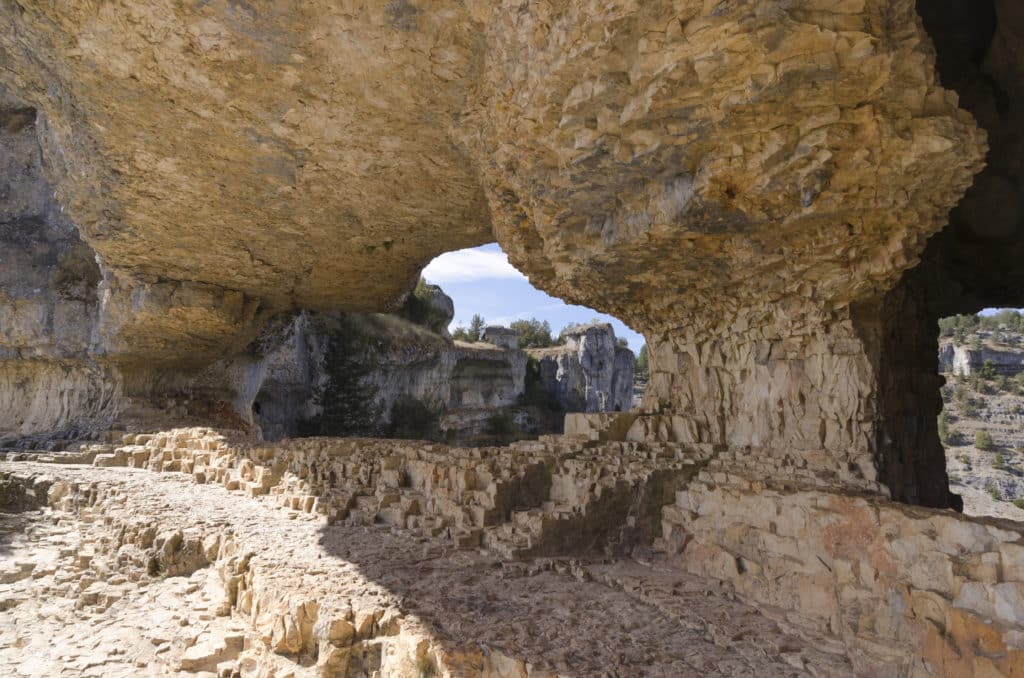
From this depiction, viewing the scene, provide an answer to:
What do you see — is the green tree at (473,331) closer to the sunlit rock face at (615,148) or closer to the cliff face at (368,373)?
the cliff face at (368,373)

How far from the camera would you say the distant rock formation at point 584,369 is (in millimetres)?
29062

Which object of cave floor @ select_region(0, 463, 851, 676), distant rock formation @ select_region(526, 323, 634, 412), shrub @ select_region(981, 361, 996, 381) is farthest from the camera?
shrub @ select_region(981, 361, 996, 381)

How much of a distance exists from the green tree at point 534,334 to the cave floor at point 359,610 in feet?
94.9

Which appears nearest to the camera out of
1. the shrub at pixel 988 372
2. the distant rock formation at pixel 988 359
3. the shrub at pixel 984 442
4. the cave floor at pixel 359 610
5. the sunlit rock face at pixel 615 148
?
the cave floor at pixel 359 610

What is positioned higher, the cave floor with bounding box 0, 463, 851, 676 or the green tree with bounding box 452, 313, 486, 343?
the green tree with bounding box 452, 313, 486, 343

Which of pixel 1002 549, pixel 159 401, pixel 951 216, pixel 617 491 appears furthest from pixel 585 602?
pixel 159 401

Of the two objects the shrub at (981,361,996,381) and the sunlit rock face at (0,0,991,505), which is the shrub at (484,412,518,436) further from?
the shrub at (981,361,996,381)

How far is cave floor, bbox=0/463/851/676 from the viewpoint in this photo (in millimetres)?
3164

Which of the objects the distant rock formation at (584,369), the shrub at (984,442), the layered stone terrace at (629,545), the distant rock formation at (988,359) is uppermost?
the distant rock formation at (988,359)

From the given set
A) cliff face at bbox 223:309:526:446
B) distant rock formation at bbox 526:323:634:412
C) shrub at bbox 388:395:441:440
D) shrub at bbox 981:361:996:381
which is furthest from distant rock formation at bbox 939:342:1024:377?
shrub at bbox 388:395:441:440

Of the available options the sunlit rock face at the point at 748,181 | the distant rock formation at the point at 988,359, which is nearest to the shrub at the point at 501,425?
the sunlit rock face at the point at 748,181

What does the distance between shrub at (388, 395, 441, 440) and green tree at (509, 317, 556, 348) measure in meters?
14.2

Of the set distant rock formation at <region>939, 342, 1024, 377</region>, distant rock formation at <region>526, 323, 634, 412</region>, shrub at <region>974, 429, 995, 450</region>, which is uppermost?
distant rock formation at <region>939, 342, 1024, 377</region>

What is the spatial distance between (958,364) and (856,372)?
4492 cm
